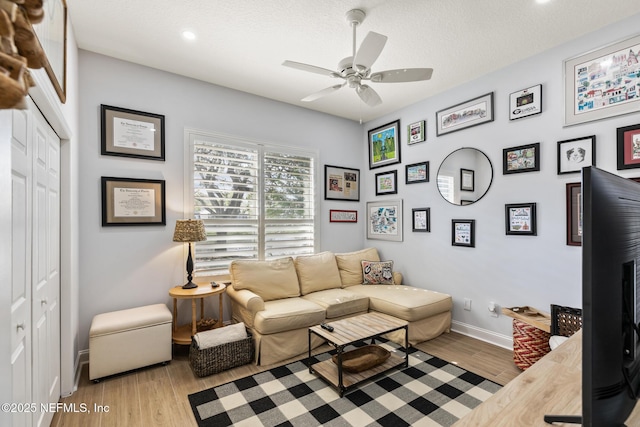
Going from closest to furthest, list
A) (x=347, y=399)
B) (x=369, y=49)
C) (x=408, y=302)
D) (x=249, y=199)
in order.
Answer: (x=369, y=49)
(x=347, y=399)
(x=408, y=302)
(x=249, y=199)

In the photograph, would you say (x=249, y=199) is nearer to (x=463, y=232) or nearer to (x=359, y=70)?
(x=359, y=70)

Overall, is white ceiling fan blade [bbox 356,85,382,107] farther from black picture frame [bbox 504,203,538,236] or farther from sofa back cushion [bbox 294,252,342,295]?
sofa back cushion [bbox 294,252,342,295]

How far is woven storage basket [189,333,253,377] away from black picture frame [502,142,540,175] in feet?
10.1

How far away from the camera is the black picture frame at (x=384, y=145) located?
169 inches

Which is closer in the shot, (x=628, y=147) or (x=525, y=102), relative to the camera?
(x=628, y=147)

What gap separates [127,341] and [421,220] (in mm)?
3415

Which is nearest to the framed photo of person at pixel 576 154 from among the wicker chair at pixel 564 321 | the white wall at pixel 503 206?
the white wall at pixel 503 206

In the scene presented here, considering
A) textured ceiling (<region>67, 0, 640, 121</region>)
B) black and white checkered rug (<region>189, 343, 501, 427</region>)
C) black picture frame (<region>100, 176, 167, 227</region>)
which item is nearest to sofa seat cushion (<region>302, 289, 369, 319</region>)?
black and white checkered rug (<region>189, 343, 501, 427</region>)

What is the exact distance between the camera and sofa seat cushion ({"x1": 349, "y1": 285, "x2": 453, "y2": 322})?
3136 mm

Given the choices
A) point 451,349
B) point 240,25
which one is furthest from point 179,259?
point 451,349

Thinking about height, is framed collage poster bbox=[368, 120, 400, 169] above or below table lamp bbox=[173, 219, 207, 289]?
above

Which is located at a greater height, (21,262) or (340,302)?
(21,262)

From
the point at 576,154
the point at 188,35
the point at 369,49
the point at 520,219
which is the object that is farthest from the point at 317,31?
the point at 520,219

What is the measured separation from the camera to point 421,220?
13.0ft
